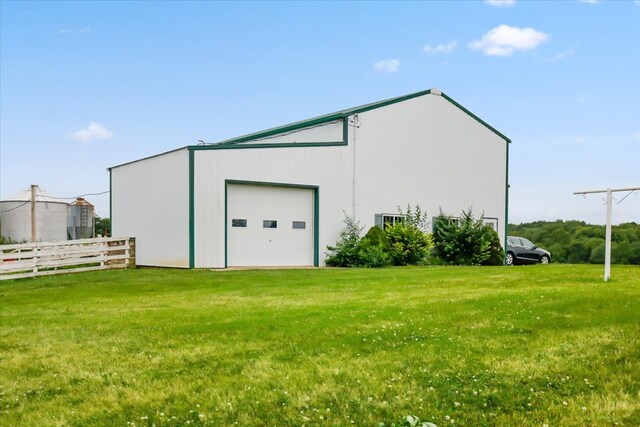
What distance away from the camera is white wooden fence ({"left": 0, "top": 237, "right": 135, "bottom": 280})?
18250mm

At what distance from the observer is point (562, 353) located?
5.80 metres

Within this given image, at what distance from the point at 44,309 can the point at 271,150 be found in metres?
10.7

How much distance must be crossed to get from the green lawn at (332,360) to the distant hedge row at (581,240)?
2466 cm

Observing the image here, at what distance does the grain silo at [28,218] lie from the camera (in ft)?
140

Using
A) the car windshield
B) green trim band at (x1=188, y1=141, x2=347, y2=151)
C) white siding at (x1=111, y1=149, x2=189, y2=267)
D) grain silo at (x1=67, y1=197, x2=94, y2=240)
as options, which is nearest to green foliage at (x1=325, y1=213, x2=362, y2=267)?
green trim band at (x1=188, y1=141, x2=347, y2=151)

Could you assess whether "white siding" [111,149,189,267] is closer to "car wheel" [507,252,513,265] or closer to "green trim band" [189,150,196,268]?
"green trim band" [189,150,196,268]

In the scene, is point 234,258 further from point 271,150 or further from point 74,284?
point 74,284

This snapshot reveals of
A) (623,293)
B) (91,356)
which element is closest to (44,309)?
(91,356)

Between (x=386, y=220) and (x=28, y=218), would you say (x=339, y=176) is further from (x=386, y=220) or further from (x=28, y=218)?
(x=28, y=218)

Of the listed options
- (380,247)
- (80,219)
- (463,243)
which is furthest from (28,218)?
(463,243)

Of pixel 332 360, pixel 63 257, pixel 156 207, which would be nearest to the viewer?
pixel 332 360

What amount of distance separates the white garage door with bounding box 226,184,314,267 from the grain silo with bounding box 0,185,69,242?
28.7m

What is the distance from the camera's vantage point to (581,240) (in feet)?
126

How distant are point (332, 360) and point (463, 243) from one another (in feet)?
62.1
